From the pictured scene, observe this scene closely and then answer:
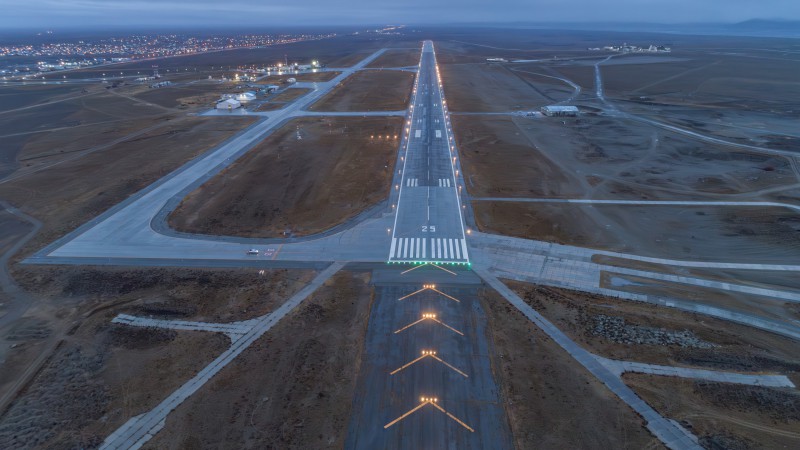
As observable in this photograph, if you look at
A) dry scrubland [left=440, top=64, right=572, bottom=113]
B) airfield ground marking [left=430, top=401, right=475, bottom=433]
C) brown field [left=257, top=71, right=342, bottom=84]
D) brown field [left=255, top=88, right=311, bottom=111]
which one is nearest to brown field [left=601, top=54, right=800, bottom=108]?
dry scrubland [left=440, top=64, right=572, bottom=113]

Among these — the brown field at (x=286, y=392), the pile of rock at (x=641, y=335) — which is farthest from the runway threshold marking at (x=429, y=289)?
the pile of rock at (x=641, y=335)

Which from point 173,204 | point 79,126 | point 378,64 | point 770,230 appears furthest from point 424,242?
point 378,64

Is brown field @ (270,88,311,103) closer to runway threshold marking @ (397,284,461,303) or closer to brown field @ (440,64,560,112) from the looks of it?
brown field @ (440,64,560,112)

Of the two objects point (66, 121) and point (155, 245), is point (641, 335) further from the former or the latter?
point (66, 121)

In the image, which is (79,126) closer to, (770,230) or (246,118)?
(246,118)

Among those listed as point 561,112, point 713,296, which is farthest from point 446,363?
point 561,112
